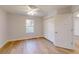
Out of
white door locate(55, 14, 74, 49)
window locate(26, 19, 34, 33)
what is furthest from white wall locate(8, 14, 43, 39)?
white door locate(55, 14, 74, 49)

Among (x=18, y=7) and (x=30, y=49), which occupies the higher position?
(x=18, y=7)

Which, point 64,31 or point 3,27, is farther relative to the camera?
point 64,31

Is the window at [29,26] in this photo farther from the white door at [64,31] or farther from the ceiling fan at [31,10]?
the white door at [64,31]

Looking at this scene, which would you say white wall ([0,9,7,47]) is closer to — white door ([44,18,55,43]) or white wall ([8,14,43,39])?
white wall ([8,14,43,39])

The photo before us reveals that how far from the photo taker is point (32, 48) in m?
1.85

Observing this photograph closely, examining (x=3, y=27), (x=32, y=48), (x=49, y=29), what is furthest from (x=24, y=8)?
(x=32, y=48)

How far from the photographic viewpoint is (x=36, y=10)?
73.8 inches

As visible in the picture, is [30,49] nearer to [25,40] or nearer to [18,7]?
[25,40]

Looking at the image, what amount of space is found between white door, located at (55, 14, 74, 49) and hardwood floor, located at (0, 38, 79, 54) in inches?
5.1

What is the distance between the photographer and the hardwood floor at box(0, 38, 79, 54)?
177 centimetres

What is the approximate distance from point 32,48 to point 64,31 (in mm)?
663

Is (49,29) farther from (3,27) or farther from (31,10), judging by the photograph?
(3,27)
